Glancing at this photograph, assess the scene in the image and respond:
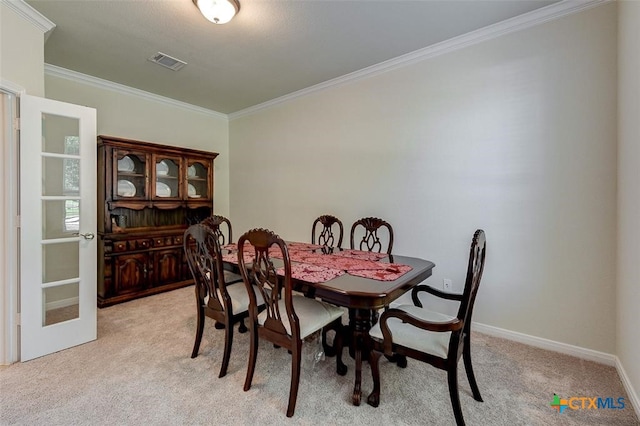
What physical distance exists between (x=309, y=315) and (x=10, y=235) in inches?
90.2

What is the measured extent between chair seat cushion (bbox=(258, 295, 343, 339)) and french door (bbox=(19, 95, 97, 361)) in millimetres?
1731

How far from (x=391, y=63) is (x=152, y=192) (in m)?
3.26

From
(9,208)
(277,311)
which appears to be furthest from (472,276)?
(9,208)

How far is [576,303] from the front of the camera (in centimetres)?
218

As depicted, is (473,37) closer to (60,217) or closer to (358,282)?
(358,282)

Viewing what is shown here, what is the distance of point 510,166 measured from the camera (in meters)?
2.40

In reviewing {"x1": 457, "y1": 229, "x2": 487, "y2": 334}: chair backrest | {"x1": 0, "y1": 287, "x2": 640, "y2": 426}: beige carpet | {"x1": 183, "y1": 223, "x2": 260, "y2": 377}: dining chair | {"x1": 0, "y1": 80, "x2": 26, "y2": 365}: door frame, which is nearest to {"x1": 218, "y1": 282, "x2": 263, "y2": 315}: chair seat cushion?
{"x1": 183, "y1": 223, "x2": 260, "y2": 377}: dining chair

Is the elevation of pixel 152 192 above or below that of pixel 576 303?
above

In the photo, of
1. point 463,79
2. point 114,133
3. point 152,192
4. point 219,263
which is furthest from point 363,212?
point 114,133

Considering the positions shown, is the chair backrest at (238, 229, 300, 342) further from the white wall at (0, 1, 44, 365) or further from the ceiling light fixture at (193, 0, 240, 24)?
the white wall at (0, 1, 44, 365)

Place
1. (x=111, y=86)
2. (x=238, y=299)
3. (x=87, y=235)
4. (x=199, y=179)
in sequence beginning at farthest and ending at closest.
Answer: (x=199, y=179) → (x=111, y=86) → (x=87, y=235) → (x=238, y=299)

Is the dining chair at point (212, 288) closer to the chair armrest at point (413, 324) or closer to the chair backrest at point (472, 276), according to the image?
the chair armrest at point (413, 324)

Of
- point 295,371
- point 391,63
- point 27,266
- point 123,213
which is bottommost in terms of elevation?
point 295,371

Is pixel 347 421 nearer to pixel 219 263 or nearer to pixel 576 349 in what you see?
pixel 219 263
